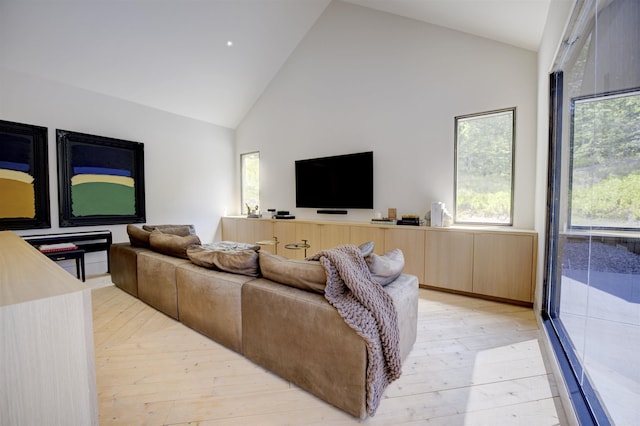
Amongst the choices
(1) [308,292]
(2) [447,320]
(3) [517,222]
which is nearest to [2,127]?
(1) [308,292]

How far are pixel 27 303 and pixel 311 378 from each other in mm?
1423

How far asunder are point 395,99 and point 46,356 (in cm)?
438

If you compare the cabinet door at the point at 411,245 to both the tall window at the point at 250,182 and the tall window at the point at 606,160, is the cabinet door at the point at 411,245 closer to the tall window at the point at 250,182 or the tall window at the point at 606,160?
the tall window at the point at 606,160

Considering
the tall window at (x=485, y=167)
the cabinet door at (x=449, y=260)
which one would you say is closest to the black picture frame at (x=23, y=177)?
the cabinet door at (x=449, y=260)

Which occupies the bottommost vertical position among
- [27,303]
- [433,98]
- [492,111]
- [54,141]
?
[27,303]

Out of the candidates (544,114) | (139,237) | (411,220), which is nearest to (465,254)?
(411,220)

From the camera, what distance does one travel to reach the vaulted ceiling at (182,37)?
3.04 metres

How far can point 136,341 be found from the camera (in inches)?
87.7

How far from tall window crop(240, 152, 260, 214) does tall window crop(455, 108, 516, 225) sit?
4.07 metres

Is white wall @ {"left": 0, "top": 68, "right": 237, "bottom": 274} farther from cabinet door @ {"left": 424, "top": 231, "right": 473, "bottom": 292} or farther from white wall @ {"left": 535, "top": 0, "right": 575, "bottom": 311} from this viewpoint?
white wall @ {"left": 535, "top": 0, "right": 575, "bottom": 311}

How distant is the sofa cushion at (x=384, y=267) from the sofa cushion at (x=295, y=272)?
33 cm

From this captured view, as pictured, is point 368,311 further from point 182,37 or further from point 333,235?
point 182,37

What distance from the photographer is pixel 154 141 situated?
16.1ft

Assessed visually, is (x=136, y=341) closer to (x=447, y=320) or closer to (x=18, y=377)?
(x=18, y=377)
